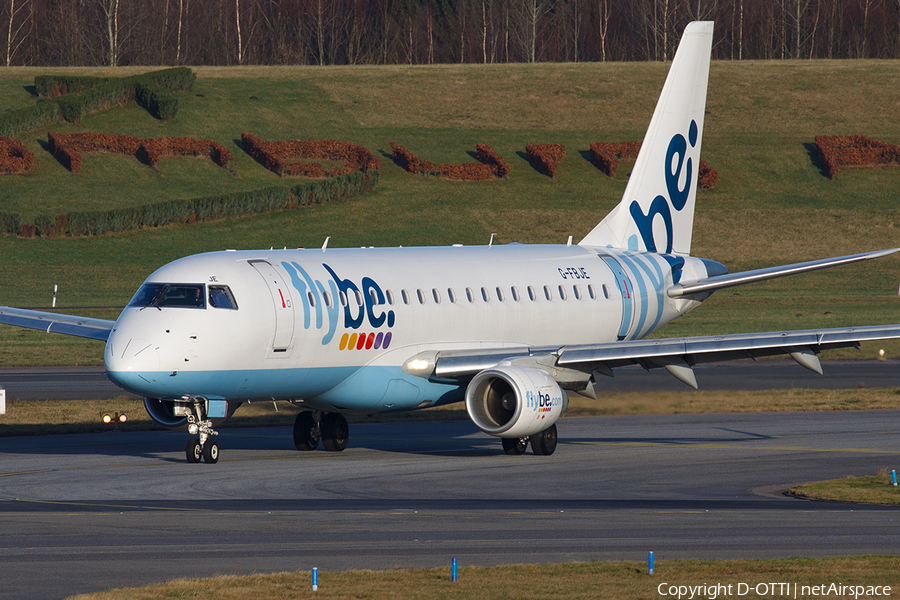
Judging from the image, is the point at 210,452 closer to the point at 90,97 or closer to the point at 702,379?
the point at 702,379

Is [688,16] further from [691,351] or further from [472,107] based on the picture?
[691,351]

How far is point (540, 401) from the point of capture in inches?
1070


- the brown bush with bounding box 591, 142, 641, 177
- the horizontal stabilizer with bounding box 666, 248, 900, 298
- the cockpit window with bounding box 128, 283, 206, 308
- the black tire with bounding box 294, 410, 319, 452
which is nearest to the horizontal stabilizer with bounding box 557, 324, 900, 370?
the horizontal stabilizer with bounding box 666, 248, 900, 298

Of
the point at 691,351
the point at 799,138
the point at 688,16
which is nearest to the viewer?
the point at 691,351

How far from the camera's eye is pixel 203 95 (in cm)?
10975

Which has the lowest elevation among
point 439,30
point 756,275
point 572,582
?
point 572,582

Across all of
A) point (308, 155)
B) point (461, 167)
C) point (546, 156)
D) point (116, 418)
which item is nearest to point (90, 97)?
point (308, 155)

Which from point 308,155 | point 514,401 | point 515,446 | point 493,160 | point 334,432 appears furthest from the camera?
point 493,160

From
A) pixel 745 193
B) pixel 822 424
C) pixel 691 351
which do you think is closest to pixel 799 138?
pixel 745 193

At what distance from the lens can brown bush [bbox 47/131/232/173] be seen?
315ft

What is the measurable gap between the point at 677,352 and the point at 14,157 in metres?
76.3

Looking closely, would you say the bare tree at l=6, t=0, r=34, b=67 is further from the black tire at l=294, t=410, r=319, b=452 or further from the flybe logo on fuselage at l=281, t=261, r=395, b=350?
the flybe logo on fuselage at l=281, t=261, r=395, b=350

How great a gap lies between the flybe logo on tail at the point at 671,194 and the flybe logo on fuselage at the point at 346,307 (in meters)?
12.0

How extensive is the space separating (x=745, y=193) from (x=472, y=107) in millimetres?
26825
